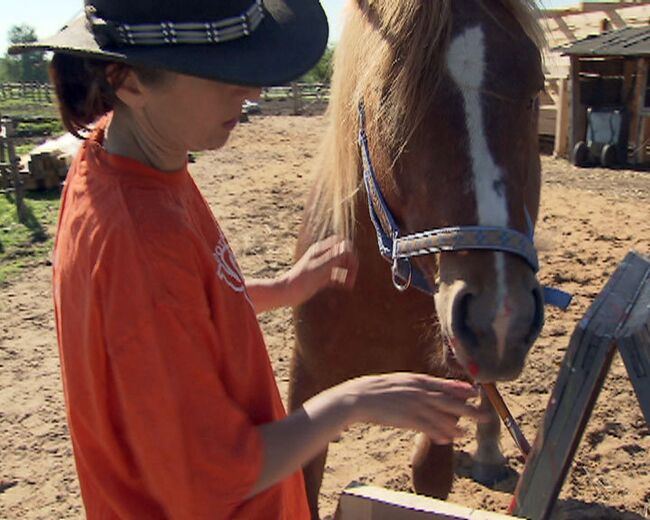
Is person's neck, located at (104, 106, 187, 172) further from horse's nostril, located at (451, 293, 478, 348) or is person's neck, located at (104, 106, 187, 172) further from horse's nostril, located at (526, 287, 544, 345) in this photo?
horse's nostril, located at (526, 287, 544, 345)

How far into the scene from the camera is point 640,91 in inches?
442

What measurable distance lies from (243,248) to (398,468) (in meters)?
3.59

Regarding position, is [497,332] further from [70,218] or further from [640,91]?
[640,91]

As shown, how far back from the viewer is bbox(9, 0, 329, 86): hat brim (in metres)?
1.07

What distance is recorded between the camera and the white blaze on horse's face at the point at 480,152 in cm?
152

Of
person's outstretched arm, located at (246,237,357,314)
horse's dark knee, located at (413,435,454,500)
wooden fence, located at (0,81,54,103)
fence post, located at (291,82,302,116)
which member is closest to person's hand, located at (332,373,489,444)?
person's outstretched arm, located at (246,237,357,314)

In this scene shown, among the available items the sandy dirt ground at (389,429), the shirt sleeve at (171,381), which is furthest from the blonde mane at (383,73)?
the sandy dirt ground at (389,429)

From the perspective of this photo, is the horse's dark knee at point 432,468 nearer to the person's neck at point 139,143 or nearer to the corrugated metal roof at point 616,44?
the person's neck at point 139,143

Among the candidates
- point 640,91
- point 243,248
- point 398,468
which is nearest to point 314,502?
point 398,468

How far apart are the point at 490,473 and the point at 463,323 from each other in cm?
218

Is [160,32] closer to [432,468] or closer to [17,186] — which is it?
[432,468]

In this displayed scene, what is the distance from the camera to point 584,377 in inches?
64.1


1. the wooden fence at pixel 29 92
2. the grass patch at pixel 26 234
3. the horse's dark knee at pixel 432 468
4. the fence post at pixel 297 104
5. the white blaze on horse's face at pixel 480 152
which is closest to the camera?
the white blaze on horse's face at pixel 480 152

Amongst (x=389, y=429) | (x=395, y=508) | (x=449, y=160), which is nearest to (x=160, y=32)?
(x=449, y=160)
